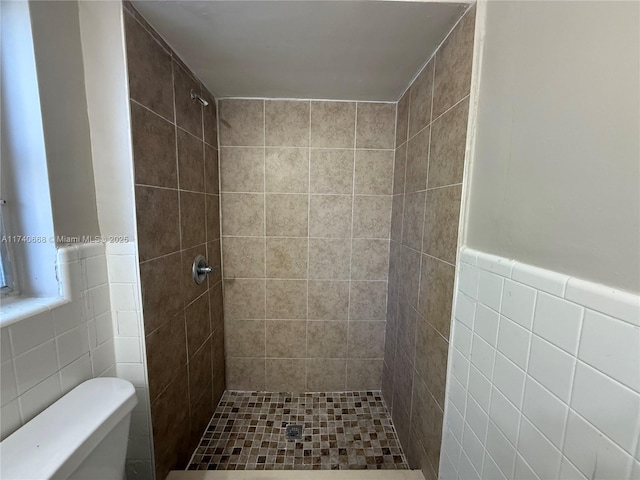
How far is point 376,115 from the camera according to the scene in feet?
5.34

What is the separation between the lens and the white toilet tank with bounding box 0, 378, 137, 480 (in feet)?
Result: 1.83

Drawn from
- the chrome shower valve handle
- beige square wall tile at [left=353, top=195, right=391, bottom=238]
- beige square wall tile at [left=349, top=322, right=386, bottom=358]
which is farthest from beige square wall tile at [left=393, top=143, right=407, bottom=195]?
the chrome shower valve handle

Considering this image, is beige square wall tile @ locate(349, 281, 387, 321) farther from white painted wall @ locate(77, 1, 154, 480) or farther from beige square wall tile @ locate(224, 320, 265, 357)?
white painted wall @ locate(77, 1, 154, 480)

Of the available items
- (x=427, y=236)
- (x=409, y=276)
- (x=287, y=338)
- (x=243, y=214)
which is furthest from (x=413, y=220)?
(x=287, y=338)

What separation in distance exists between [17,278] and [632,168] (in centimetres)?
144

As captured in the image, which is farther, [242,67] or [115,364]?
[242,67]

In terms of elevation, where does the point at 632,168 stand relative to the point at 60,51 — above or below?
below

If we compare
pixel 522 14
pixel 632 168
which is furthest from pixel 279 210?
pixel 632 168

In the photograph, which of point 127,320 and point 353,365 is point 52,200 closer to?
point 127,320

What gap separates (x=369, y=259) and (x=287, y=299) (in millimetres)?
615

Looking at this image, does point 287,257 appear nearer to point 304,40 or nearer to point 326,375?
point 326,375

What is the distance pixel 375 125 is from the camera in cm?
163

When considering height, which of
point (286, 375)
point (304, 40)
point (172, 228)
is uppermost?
point (304, 40)

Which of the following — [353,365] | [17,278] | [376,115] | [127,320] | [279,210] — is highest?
[376,115]
